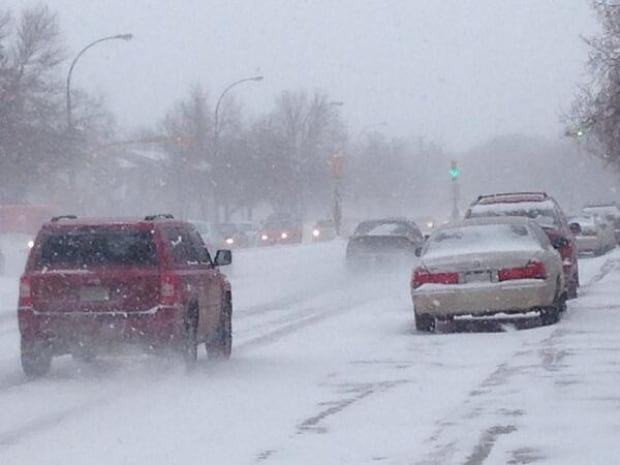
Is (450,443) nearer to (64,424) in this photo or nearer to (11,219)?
(64,424)

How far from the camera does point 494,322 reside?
69.0 feet

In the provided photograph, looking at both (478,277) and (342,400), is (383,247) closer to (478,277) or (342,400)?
(478,277)

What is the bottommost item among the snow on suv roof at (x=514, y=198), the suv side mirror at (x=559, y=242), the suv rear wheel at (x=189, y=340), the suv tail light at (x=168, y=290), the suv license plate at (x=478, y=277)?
the suv rear wheel at (x=189, y=340)

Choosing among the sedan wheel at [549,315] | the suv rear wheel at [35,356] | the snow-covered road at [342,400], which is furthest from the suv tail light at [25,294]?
the sedan wheel at [549,315]

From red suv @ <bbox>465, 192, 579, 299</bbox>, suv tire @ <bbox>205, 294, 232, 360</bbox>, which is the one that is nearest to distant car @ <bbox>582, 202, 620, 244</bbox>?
red suv @ <bbox>465, 192, 579, 299</bbox>

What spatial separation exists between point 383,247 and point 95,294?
73.7 ft

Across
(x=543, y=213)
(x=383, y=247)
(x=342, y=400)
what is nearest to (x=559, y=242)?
(x=543, y=213)

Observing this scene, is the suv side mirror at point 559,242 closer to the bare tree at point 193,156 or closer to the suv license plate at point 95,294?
the suv license plate at point 95,294

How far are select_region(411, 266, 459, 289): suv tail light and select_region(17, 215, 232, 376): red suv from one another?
446 cm

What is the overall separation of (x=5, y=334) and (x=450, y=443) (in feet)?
41.1

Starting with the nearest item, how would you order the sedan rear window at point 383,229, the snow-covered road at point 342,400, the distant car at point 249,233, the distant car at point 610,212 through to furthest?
the snow-covered road at point 342,400, the sedan rear window at point 383,229, the distant car at point 610,212, the distant car at point 249,233

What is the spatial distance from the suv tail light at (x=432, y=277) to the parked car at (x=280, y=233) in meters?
54.3

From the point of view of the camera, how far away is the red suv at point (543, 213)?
2450 centimetres

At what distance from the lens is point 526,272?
62.6 feet
